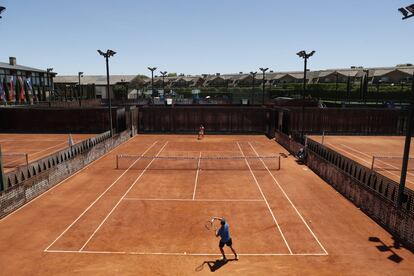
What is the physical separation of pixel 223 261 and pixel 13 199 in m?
12.1

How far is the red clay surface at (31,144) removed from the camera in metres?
28.2

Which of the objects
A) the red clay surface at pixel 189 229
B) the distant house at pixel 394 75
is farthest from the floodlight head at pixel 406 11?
the distant house at pixel 394 75

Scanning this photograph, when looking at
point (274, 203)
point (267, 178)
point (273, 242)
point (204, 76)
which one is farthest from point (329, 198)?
point (204, 76)

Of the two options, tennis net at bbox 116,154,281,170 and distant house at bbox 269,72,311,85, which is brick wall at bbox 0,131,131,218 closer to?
tennis net at bbox 116,154,281,170

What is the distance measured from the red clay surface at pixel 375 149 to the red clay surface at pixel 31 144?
95.2ft

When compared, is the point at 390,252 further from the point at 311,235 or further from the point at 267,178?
the point at 267,178

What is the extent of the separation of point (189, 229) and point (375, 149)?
26.4m

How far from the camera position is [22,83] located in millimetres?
54562

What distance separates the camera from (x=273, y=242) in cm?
1385

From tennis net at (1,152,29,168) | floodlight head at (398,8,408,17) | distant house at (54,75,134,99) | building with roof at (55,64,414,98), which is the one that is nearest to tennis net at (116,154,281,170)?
tennis net at (1,152,29,168)

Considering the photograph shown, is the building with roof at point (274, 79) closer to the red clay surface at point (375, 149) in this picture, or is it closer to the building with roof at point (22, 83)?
the building with roof at point (22, 83)

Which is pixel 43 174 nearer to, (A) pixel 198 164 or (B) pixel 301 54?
(A) pixel 198 164

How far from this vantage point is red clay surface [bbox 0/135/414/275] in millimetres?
12008

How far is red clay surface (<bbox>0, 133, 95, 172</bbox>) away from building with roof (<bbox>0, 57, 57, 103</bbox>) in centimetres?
1139
